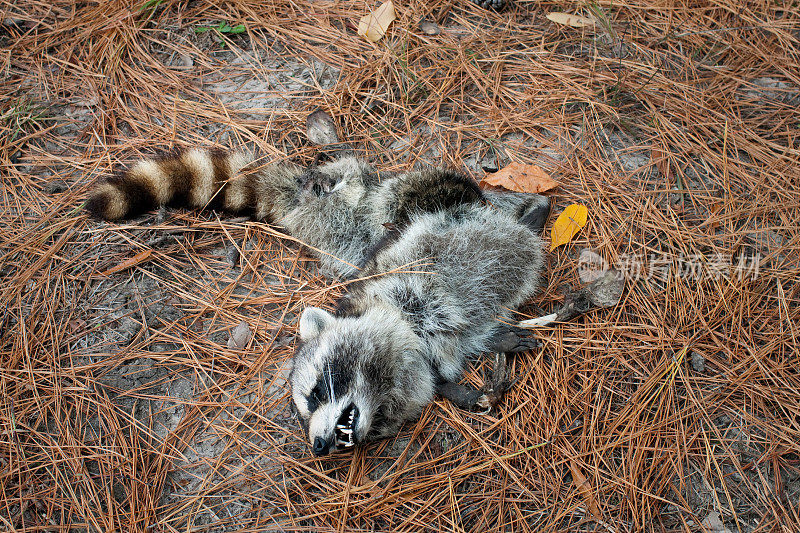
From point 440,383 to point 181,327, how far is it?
148 cm

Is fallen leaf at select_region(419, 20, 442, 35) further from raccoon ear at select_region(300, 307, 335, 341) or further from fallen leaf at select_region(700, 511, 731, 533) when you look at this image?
fallen leaf at select_region(700, 511, 731, 533)

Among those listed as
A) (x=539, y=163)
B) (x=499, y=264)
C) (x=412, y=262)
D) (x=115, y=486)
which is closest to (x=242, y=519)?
(x=115, y=486)

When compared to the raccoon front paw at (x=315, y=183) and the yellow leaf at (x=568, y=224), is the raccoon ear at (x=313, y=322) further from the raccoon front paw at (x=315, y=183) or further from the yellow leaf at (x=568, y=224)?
the yellow leaf at (x=568, y=224)

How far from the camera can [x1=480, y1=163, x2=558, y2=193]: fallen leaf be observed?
329 cm

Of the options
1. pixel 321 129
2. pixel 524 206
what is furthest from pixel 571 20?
pixel 321 129

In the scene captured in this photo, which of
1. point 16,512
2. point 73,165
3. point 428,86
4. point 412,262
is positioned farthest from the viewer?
point 428,86

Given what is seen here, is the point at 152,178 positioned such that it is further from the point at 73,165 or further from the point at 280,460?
the point at 280,460

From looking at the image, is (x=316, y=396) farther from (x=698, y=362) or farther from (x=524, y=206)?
(x=698, y=362)

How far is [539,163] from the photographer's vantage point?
340 cm

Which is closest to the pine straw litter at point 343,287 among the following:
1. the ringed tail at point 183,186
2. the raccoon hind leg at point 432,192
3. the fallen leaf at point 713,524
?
the fallen leaf at point 713,524

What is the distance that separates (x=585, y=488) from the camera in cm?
245

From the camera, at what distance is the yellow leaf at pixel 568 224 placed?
316 cm

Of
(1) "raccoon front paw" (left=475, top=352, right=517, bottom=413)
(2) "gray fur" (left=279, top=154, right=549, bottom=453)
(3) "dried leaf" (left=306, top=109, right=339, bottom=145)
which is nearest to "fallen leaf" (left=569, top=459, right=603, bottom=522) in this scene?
(1) "raccoon front paw" (left=475, top=352, right=517, bottom=413)

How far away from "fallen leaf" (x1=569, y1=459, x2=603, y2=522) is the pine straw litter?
0.01m
